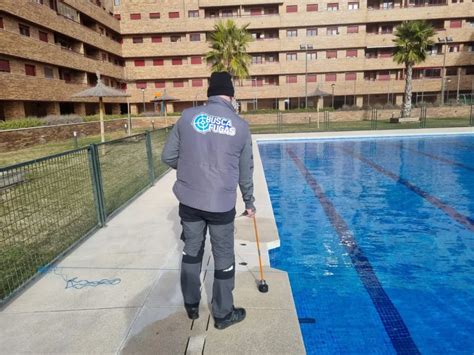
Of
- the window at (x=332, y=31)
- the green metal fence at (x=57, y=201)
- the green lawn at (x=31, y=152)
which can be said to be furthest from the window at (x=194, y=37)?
the green metal fence at (x=57, y=201)

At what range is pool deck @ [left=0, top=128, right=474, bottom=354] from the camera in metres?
2.94

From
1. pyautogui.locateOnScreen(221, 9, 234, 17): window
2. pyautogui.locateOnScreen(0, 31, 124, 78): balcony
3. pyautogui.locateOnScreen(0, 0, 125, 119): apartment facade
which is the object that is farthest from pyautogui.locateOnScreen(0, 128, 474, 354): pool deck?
pyautogui.locateOnScreen(221, 9, 234, 17): window

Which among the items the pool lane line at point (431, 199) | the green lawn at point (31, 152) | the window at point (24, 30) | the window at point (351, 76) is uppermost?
the window at point (24, 30)

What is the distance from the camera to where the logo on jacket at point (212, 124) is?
2779 millimetres

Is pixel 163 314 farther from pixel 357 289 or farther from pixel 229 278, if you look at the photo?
pixel 357 289

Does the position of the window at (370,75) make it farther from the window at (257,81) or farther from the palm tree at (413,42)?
the palm tree at (413,42)

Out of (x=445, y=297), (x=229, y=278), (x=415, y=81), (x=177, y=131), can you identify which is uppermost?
(x=415, y=81)

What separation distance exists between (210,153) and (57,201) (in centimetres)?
464

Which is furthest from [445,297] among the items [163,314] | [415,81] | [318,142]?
[415,81]

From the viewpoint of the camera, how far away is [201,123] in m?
2.79

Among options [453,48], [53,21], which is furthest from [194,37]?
[453,48]

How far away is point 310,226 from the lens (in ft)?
23.1

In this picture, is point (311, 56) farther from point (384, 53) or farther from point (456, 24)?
point (456, 24)

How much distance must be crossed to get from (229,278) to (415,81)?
53006 millimetres
